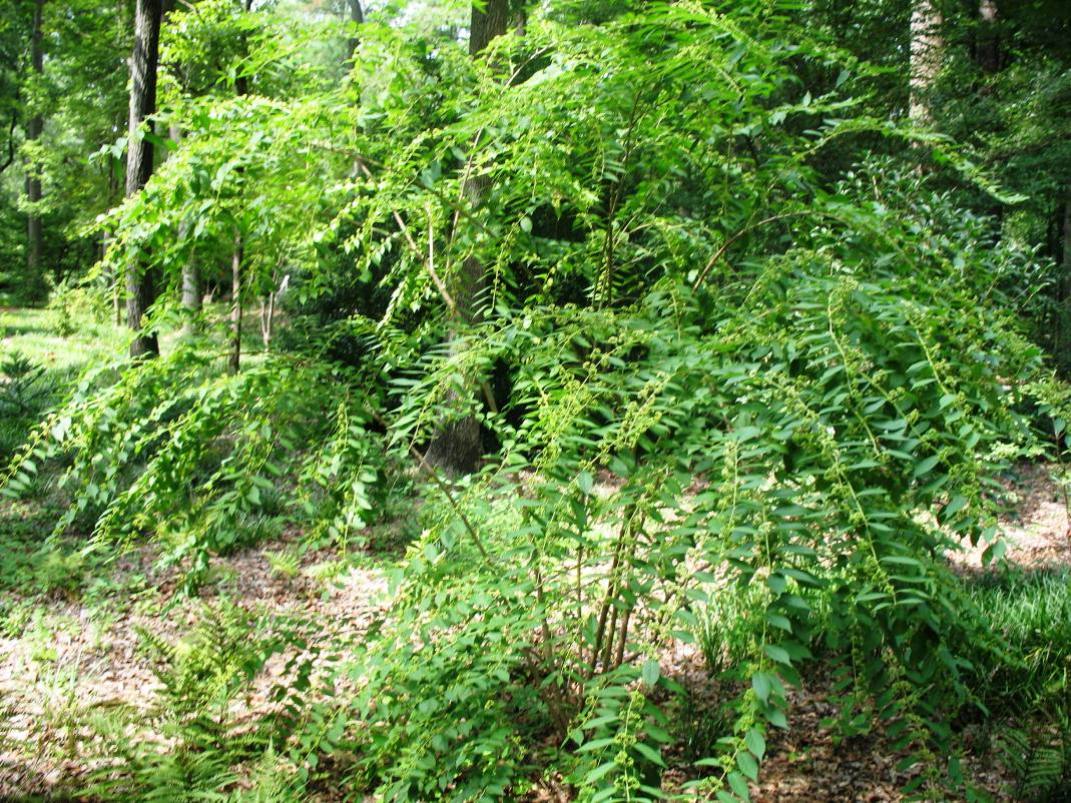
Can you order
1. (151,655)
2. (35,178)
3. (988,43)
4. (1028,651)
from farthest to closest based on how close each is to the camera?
(35,178)
(988,43)
(151,655)
(1028,651)

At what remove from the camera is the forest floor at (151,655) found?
299 centimetres

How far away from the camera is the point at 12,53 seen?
21.4 m

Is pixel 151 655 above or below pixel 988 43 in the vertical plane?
below

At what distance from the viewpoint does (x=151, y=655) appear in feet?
13.0

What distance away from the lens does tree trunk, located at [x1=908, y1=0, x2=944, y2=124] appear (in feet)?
23.8

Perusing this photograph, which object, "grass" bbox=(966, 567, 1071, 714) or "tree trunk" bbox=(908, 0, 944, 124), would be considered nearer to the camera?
"grass" bbox=(966, 567, 1071, 714)

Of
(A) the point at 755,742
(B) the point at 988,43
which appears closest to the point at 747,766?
(A) the point at 755,742

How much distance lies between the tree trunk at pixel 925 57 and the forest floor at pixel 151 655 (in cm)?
387

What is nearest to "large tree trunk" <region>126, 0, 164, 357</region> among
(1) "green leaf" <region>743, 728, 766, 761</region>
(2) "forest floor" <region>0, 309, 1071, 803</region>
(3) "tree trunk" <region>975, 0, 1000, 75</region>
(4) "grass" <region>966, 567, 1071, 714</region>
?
(2) "forest floor" <region>0, 309, 1071, 803</region>

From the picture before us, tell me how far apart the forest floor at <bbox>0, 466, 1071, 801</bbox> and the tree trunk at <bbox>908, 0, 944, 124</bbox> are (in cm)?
387

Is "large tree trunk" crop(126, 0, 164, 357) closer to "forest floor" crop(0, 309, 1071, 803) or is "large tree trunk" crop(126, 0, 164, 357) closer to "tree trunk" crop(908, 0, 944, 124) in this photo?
"forest floor" crop(0, 309, 1071, 803)

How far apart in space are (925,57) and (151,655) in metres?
7.97

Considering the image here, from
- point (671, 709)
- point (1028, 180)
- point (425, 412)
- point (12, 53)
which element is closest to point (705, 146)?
point (425, 412)

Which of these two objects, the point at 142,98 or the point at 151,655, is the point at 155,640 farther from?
the point at 142,98
